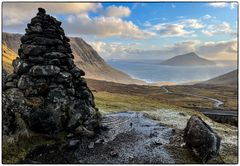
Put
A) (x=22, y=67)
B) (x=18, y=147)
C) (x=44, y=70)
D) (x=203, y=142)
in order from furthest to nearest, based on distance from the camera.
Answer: (x=22, y=67), (x=44, y=70), (x=203, y=142), (x=18, y=147)

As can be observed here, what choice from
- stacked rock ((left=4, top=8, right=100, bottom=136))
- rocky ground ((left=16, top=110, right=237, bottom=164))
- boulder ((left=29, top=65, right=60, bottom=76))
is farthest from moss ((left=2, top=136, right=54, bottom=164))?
boulder ((left=29, top=65, right=60, bottom=76))

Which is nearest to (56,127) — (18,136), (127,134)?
(18,136)

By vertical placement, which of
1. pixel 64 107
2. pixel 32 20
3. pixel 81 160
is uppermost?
pixel 32 20

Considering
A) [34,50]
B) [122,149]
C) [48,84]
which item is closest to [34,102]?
[48,84]

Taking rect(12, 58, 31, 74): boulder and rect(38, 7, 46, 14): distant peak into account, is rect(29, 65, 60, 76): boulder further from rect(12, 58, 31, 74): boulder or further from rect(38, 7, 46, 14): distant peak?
rect(38, 7, 46, 14): distant peak

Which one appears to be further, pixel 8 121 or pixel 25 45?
pixel 25 45

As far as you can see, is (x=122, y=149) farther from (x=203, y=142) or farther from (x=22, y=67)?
(x=22, y=67)

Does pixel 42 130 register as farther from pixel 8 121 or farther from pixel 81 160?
pixel 81 160

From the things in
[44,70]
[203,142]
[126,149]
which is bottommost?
[126,149]

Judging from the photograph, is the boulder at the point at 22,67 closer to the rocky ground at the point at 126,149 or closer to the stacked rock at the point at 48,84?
the stacked rock at the point at 48,84
